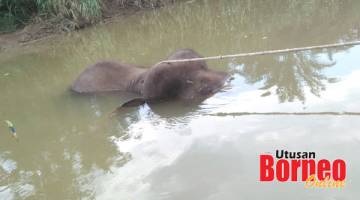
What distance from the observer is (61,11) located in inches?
415

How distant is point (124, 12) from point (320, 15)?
5.64 meters

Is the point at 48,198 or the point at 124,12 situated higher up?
the point at 124,12

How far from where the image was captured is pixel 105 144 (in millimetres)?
4414

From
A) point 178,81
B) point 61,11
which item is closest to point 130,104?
point 178,81

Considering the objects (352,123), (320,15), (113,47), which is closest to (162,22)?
(113,47)

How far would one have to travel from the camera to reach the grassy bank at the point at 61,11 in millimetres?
10430

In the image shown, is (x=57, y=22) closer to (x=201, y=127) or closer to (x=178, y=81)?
(x=178, y=81)

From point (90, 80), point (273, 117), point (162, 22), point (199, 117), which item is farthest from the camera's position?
point (162, 22)

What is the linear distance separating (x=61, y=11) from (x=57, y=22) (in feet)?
1.02

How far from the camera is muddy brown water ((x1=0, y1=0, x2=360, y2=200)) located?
347cm

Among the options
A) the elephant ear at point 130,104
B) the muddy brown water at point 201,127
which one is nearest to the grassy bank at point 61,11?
the muddy brown water at point 201,127

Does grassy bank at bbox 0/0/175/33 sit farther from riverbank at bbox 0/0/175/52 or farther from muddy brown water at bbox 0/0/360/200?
muddy brown water at bbox 0/0/360/200

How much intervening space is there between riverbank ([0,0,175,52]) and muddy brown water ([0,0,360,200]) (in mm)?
3000

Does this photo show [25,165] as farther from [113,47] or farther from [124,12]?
[124,12]
